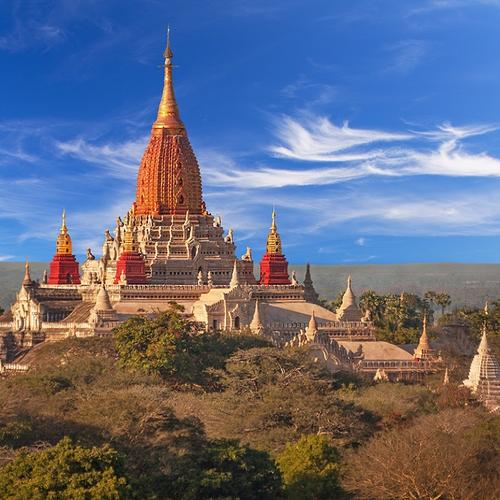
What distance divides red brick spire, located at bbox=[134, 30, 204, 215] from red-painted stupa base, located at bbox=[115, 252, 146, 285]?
→ 6.83 metres

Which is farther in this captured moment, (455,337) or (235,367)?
(455,337)

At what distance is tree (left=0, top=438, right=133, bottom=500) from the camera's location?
32219 millimetres

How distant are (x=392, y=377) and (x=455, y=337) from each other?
1991 cm

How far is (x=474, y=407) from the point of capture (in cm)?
5294

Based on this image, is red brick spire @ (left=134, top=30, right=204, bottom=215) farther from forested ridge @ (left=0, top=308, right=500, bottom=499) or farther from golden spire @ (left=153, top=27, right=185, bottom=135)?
forested ridge @ (left=0, top=308, right=500, bottom=499)

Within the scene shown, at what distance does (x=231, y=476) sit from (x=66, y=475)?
4.77 meters

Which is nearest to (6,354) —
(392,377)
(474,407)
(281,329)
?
(281,329)

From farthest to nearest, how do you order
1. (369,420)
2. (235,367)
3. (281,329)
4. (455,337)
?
(455,337), (281,329), (235,367), (369,420)

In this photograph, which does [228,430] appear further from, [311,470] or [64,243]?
[64,243]

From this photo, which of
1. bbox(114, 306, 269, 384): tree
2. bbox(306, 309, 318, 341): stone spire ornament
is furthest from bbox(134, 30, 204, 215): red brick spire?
bbox(114, 306, 269, 384): tree

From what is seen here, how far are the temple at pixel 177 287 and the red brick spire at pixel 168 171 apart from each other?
0.06 meters

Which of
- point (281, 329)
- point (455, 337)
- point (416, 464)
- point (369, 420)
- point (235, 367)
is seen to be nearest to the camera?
point (416, 464)

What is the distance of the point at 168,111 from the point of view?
8206cm

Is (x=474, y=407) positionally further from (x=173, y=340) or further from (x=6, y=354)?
(x=6, y=354)
